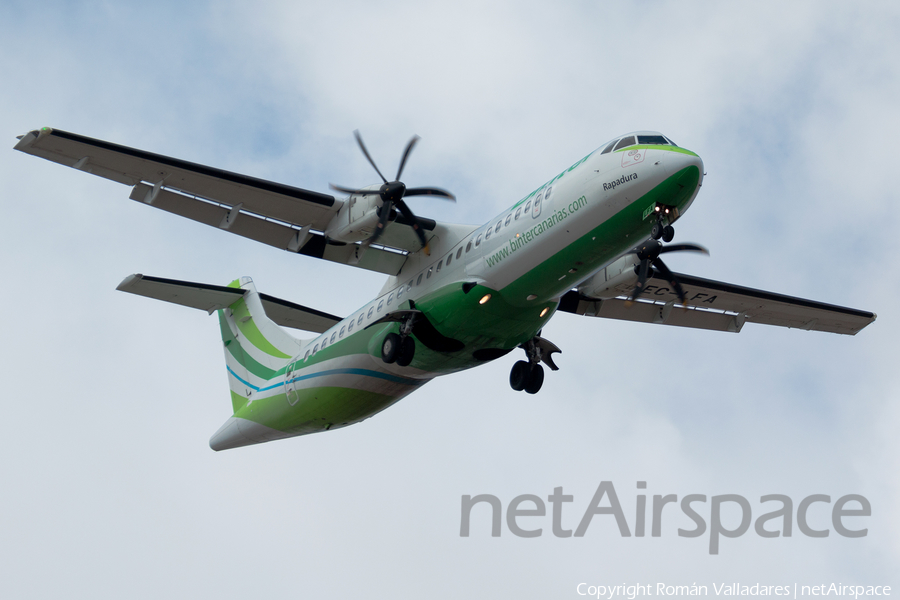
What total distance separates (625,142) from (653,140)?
1.45ft

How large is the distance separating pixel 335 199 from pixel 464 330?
3.43 metres

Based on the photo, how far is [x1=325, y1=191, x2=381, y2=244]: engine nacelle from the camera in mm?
15961

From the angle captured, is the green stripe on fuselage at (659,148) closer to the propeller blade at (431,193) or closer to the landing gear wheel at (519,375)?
the propeller blade at (431,193)

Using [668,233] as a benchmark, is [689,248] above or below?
above

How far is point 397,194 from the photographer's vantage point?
619 inches

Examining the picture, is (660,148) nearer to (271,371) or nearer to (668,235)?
(668,235)

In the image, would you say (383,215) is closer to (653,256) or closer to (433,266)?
(433,266)

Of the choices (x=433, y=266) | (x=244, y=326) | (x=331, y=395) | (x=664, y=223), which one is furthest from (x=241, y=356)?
(x=664, y=223)

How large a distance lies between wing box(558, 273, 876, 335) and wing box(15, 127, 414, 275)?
17.4 feet

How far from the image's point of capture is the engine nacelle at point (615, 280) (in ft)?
58.3

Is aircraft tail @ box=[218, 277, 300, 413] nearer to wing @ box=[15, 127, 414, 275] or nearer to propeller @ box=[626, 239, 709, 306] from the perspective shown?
wing @ box=[15, 127, 414, 275]

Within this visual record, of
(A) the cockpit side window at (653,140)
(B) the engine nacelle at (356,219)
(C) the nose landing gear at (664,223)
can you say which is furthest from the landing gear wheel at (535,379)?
(A) the cockpit side window at (653,140)

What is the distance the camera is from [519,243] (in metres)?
15.2

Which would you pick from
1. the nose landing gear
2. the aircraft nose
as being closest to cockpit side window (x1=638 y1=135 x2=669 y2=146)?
the aircraft nose
